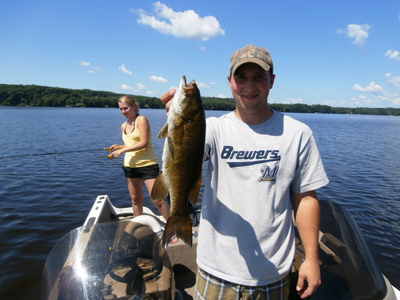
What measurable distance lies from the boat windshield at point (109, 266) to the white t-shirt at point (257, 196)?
2.37 ft

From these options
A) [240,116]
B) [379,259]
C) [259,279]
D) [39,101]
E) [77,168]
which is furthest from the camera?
[39,101]

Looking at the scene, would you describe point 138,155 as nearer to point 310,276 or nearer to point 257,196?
point 257,196

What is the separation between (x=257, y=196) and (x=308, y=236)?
565 mm

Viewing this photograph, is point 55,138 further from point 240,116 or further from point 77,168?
point 240,116

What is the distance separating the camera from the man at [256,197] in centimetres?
198

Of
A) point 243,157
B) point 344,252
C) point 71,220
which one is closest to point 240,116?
point 243,157

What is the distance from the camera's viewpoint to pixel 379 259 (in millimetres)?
7168

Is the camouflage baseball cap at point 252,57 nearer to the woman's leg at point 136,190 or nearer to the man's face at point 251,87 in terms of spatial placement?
the man's face at point 251,87

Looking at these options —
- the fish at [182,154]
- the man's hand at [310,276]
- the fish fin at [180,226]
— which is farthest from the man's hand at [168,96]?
the man's hand at [310,276]

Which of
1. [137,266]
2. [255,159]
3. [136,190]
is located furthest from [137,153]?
[255,159]

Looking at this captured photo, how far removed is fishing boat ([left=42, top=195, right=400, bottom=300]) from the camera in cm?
224

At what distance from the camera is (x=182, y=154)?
6.50ft

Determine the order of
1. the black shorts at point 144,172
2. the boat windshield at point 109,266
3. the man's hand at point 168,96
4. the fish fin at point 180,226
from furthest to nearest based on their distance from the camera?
the black shorts at point 144,172 < the man's hand at point 168,96 < the boat windshield at point 109,266 < the fish fin at point 180,226

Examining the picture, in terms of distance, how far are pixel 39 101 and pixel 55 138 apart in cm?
8176
